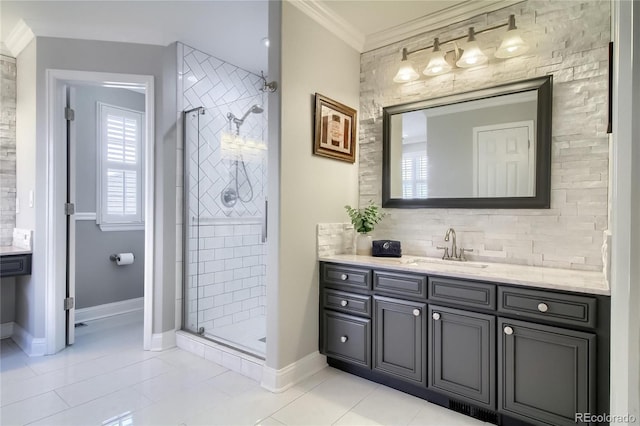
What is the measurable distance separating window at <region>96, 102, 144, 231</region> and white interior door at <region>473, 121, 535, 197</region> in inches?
147

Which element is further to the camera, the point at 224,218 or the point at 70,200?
the point at 224,218

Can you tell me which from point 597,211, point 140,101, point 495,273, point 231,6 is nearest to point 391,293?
point 495,273

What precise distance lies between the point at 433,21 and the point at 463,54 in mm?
408

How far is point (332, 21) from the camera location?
8.41 feet

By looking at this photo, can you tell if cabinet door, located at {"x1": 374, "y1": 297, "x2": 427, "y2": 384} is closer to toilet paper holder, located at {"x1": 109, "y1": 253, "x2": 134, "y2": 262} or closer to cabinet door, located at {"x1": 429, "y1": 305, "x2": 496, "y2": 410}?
cabinet door, located at {"x1": 429, "y1": 305, "x2": 496, "y2": 410}

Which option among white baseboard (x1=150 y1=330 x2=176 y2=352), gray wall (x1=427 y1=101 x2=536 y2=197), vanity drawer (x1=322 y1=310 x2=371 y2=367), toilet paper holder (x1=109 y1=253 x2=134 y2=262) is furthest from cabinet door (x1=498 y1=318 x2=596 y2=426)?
toilet paper holder (x1=109 y1=253 x2=134 y2=262)

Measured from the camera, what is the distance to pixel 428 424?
188cm

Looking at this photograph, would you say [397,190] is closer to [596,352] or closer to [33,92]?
[596,352]

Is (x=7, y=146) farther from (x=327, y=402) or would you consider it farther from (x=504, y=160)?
(x=504, y=160)

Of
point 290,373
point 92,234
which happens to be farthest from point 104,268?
point 290,373

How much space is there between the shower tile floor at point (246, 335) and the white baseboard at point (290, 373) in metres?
0.23

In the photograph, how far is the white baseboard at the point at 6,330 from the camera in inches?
124

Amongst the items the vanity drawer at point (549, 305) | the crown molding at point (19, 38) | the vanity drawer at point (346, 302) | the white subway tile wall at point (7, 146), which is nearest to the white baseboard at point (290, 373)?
the vanity drawer at point (346, 302)

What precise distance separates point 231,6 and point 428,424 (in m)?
3.08
